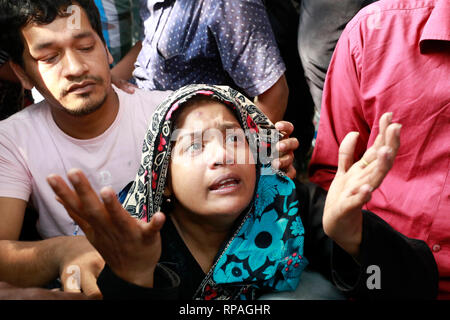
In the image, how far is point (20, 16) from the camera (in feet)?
6.17

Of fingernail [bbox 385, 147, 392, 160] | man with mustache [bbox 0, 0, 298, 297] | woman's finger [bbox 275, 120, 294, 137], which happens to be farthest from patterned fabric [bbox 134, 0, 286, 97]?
fingernail [bbox 385, 147, 392, 160]

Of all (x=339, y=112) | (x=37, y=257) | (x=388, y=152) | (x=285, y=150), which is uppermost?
(x=388, y=152)

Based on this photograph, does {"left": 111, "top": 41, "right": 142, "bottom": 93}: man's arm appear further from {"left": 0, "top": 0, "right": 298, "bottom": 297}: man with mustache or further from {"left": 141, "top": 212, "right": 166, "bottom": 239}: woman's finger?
{"left": 141, "top": 212, "right": 166, "bottom": 239}: woman's finger

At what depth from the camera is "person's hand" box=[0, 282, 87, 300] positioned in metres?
1.33

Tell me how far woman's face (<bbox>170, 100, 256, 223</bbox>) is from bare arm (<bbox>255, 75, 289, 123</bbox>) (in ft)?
2.42

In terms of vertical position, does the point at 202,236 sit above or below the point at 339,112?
below

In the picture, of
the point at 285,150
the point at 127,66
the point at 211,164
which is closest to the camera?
the point at 211,164

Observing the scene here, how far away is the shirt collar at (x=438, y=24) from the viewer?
1.49m

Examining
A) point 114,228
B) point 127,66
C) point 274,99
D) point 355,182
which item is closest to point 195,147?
point 114,228

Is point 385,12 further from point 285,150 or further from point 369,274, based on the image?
point 369,274

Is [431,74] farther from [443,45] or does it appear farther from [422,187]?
[422,187]

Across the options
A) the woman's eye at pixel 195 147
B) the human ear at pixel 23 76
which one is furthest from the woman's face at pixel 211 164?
the human ear at pixel 23 76

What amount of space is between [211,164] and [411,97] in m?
0.75

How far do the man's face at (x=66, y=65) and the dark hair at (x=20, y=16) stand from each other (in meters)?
0.03
